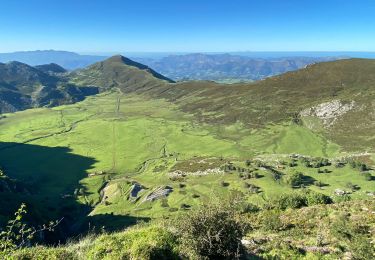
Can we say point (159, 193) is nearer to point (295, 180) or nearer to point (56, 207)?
point (56, 207)

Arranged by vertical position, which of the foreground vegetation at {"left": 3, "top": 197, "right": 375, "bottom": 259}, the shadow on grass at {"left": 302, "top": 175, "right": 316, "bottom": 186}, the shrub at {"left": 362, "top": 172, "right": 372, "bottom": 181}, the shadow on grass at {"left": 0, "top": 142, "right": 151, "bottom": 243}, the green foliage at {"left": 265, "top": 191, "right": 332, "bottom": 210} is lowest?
the shadow on grass at {"left": 0, "top": 142, "right": 151, "bottom": 243}

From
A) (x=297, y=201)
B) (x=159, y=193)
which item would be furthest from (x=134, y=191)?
(x=297, y=201)

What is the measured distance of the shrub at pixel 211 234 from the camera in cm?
1609

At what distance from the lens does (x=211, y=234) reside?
16469mm

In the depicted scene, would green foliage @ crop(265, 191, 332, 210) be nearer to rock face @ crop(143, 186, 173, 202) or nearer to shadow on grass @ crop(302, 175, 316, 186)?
rock face @ crop(143, 186, 173, 202)

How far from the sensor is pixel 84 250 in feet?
57.4

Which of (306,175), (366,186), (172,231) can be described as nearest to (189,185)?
(306,175)

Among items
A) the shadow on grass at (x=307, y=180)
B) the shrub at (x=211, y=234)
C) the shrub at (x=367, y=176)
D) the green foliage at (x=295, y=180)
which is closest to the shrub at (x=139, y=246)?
the shrub at (x=211, y=234)

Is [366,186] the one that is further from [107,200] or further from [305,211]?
[305,211]

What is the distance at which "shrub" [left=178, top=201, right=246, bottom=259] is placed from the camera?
1609 cm

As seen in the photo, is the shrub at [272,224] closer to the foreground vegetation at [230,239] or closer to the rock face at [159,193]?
the foreground vegetation at [230,239]

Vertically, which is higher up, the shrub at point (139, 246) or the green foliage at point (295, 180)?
the shrub at point (139, 246)

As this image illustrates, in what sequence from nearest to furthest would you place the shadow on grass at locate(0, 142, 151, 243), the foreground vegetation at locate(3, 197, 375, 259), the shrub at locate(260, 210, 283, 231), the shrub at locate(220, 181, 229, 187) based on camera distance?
the foreground vegetation at locate(3, 197, 375, 259), the shrub at locate(260, 210, 283, 231), the shadow on grass at locate(0, 142, 151, 243), the shrub at locate(220, 181, 229, 187)

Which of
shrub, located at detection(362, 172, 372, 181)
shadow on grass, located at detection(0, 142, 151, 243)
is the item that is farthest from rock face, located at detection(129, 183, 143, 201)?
shrub, located at detection(362, 172, 372, 181)
